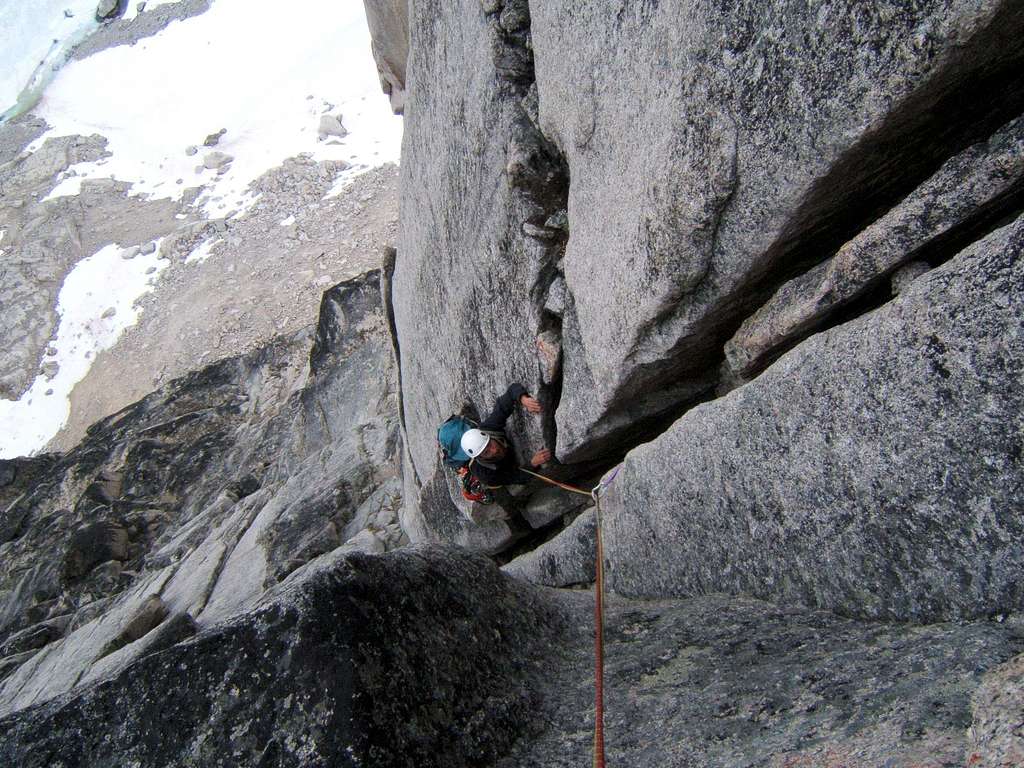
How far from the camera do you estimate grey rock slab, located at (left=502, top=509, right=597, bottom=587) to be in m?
6.93

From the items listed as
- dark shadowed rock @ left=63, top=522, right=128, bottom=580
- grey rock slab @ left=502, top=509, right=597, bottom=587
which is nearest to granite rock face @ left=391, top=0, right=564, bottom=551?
grey rock slab @ left=502, top=509, right=597, bottom=587

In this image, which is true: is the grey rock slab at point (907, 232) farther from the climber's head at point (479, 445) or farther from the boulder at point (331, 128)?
the boulder at point (331, 128)

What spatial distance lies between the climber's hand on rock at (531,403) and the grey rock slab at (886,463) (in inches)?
115

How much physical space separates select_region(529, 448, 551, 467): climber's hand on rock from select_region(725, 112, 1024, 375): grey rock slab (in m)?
3.87

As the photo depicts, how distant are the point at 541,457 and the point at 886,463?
5104mm

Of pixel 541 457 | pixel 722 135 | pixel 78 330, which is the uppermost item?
pixel 722 135

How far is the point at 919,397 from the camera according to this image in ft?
10.8

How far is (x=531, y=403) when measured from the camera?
7.82 meters

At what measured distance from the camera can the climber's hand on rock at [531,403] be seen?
7.78 metres

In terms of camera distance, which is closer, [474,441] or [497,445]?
[474,441]

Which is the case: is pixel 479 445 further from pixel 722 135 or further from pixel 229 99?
pixel 229 99

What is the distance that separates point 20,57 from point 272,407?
64.6 meters

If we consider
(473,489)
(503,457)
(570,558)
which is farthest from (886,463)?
(473,489)

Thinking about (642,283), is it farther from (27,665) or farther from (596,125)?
→ (27,665)
